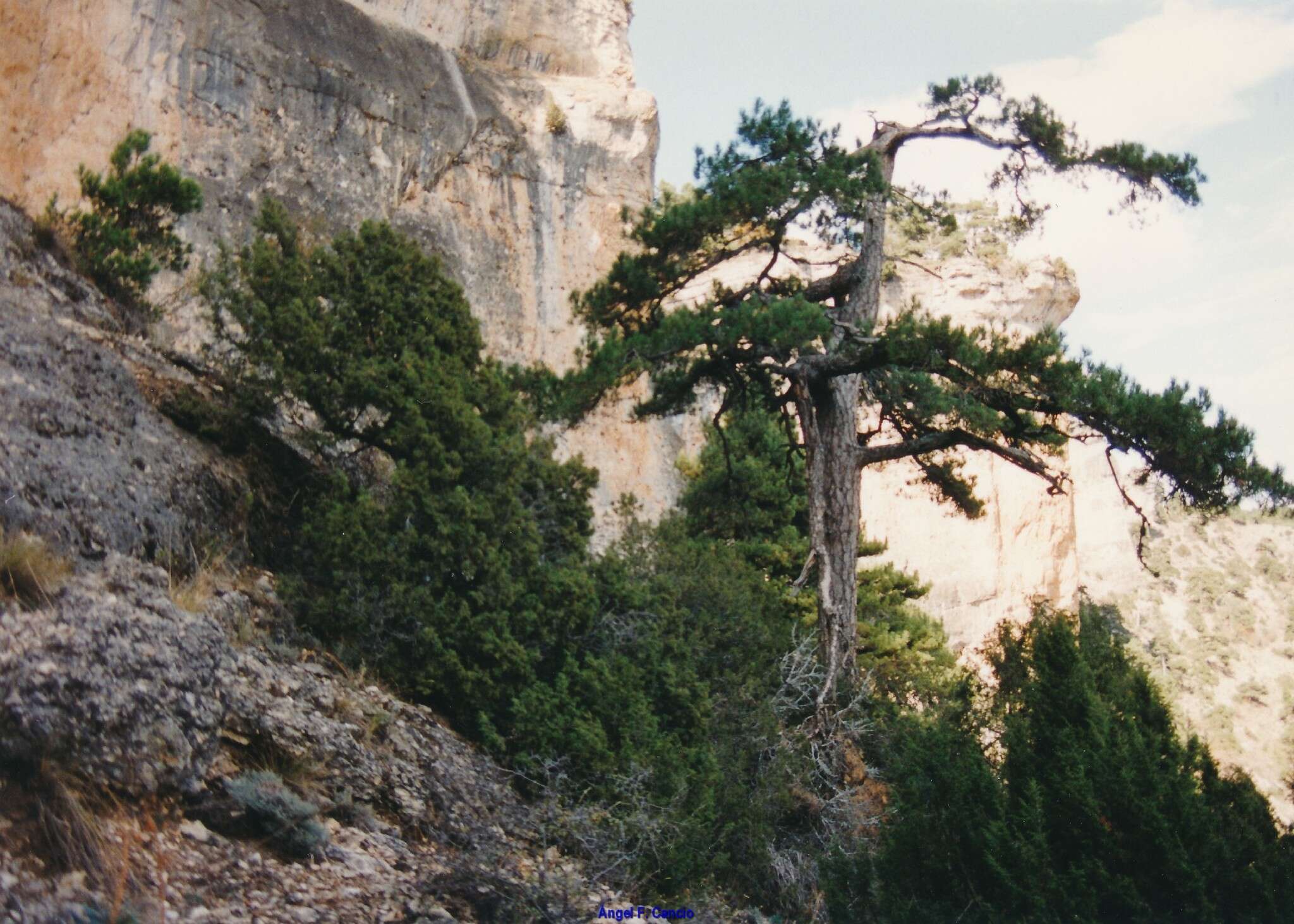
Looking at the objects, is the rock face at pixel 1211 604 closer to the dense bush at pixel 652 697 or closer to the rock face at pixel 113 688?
the dense bush at pixel 652 697

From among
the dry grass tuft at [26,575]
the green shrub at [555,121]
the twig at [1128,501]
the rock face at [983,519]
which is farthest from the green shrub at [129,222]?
the rock face at [983,519]

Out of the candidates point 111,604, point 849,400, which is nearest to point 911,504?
point 849,400

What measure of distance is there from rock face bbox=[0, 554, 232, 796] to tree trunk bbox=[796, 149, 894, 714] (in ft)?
27.7

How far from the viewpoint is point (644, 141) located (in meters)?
24.2

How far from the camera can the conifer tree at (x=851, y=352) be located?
440 inches

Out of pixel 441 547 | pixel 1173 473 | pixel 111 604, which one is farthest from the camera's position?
pixel 1173 473

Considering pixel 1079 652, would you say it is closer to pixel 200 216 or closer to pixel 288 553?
pixel 288 553

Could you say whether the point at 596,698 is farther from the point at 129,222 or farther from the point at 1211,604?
the point at 1211,604

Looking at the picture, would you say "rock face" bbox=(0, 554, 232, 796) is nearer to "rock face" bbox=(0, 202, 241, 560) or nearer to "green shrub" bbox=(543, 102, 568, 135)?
"rock face" bbox=(0, 202, 241, 560)

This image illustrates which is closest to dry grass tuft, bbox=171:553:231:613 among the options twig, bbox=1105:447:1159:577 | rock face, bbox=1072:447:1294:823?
twig, bbox=1105:447:1159:577

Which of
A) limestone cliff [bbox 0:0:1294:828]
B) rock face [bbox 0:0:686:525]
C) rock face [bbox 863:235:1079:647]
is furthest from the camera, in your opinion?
rock face [bbox 863:235:1079:647]

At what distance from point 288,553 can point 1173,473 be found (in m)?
7.68

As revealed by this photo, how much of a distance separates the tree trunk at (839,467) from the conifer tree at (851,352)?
20 mm

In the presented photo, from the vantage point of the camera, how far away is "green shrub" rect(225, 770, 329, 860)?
5504mm
